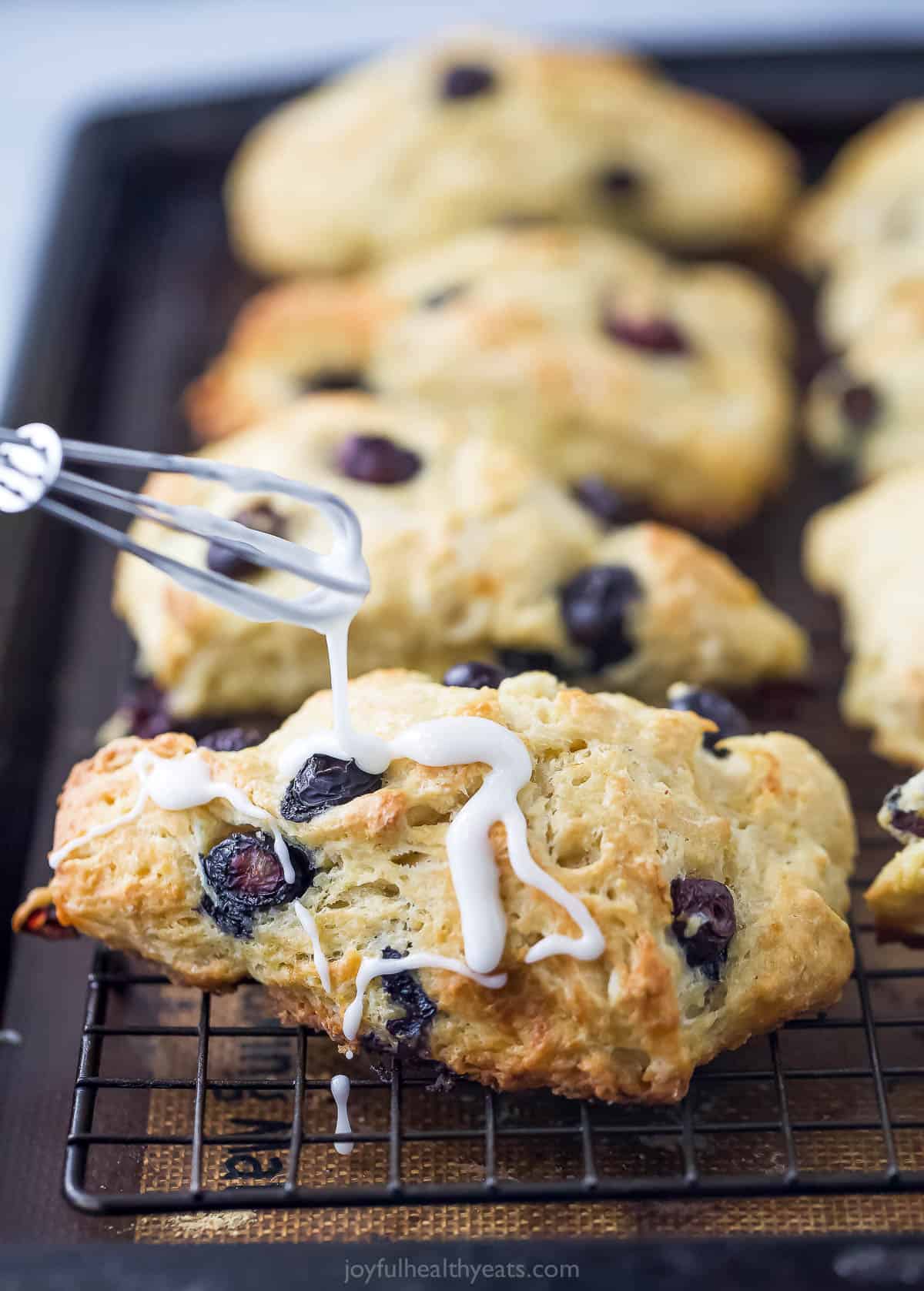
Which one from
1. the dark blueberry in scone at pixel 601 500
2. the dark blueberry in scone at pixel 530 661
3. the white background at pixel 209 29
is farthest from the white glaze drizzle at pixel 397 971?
the white background at pixel 209 29

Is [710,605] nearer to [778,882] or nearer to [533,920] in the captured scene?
[778,882]

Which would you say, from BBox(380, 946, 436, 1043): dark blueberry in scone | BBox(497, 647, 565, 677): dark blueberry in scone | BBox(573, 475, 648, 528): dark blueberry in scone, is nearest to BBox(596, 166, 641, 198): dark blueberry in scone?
BBox(573, 475, 648, 528): dark blueberry in scone

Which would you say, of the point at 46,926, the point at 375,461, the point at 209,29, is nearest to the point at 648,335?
the point at 375,461

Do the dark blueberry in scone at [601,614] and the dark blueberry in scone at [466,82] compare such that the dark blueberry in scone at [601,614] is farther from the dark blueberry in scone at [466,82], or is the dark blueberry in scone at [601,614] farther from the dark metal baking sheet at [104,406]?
the dark blueberry in scone at [466,82]

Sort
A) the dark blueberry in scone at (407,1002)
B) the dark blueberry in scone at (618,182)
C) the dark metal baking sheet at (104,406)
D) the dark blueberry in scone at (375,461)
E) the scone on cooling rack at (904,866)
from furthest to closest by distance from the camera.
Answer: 1. the dark blueberry in scone at (618,182)
2. the dark blueberry in scone at (375,461)
3. the dark metal baking sheet at (104,406)
4. the scone on cooling rack at (904,866)
5. the dark blueberry in scone at (407,1002)

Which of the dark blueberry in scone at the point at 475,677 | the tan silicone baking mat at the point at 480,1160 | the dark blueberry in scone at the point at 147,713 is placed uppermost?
the dark blueberry in scone at the point at 475,677

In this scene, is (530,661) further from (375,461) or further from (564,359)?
(564,359)

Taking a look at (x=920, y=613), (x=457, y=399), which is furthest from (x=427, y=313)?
(x=920, y=613)

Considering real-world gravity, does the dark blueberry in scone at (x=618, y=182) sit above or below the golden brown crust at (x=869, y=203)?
above
